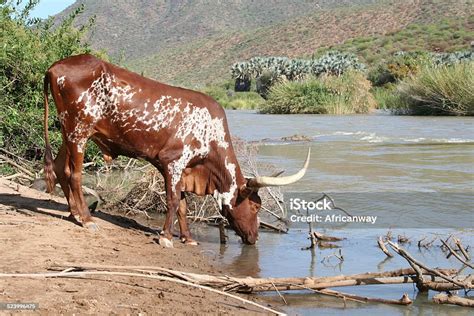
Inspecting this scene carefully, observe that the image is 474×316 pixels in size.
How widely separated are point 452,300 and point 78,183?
4182 mm

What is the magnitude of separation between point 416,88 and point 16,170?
29.5m

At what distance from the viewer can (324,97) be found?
42.5 metres

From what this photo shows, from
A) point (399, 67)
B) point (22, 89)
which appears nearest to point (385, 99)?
point (399, 67)

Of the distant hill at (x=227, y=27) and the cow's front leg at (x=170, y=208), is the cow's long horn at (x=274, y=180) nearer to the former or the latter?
the cow's front leg at (x=170, y=208)

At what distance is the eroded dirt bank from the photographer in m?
5.14

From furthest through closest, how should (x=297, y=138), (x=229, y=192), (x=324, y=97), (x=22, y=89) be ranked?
1. (x=324, y=97)
2. (x=297, y=138)
3. (x=22, y=89)
4. (x=229, y=192)

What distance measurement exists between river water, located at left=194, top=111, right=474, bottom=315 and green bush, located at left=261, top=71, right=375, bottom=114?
17.0m

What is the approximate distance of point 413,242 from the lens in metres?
8.75

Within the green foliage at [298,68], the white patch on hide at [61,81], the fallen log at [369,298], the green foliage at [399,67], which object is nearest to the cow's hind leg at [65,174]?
the white patch on hide at [61,81]

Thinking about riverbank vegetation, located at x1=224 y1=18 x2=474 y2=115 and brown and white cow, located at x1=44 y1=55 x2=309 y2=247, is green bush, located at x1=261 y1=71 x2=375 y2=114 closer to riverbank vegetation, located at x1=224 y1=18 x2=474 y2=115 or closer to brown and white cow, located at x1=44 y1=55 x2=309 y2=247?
riverbank vegetation, located at x1=224 y1=18 x2=474 y2=115

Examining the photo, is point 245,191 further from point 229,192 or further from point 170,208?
point 170,208

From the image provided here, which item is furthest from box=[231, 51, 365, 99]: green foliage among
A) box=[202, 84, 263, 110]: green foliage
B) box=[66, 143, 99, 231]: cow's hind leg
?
box=[66, 143, 99, 231]: cow's hind leg

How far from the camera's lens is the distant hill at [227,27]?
9200 cm

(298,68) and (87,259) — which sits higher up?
(298,68)
